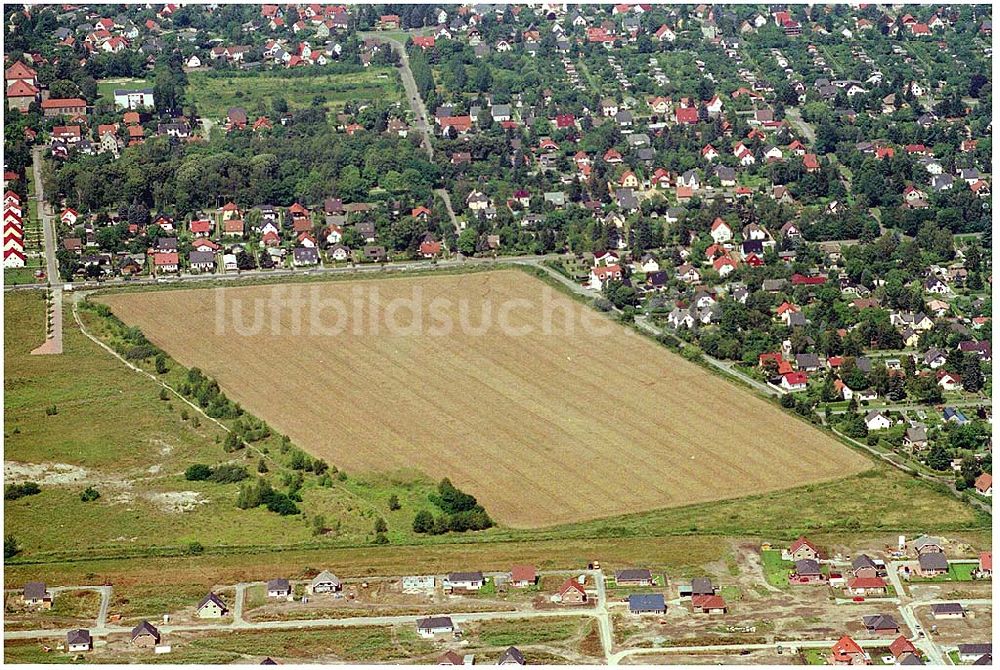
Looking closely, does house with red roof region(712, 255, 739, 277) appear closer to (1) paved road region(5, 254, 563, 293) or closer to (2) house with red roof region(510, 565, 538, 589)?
(1) paved road region(5, 254, 563, 293)

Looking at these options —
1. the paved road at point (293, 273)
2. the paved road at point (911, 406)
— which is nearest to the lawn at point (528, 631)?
the paved road at point (911, 406)

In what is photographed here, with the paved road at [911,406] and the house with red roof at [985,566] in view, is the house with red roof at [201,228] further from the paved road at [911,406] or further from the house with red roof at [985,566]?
the house with red roof at [985,566]

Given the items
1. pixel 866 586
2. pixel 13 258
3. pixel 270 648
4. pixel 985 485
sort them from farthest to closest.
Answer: pixel 13 258 < pixel 985 485 < pixel 866 586 < pixel 270 648

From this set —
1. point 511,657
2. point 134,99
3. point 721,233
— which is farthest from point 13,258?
point 511,657

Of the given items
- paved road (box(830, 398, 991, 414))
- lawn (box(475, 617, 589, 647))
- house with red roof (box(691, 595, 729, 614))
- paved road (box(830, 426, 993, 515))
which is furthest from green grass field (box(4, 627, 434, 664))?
paved road (box(830, 398, 991, 414))

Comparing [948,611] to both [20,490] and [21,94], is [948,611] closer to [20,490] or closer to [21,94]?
[20,490]

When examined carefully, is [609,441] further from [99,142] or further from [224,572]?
[99,142]
